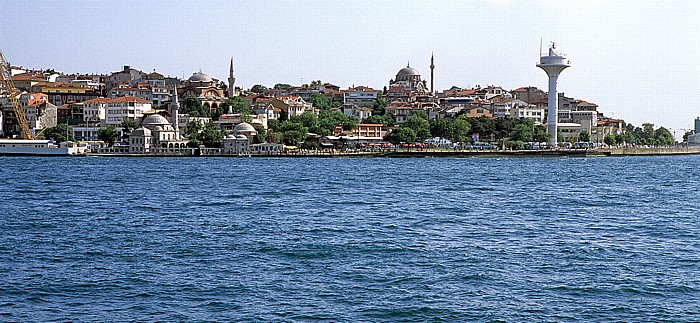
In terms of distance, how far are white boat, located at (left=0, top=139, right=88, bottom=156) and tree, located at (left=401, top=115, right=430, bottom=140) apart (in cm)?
2691

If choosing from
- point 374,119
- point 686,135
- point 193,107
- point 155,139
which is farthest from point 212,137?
point 686,135

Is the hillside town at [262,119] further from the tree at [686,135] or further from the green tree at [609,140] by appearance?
the tree at [686,135]

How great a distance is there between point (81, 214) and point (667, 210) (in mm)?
14804

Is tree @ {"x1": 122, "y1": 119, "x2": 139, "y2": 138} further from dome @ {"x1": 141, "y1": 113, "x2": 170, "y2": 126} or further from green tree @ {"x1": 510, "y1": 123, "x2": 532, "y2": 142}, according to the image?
green tree @ {"x1": 510, "y1": 123, "x2": 532, "y2": 142}

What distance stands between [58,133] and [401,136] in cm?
2794

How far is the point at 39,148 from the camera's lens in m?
68.4

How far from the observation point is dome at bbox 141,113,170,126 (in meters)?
70.1

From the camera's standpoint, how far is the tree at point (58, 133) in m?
71.2

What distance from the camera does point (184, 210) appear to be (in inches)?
882

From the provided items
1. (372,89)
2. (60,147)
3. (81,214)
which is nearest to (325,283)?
(81,214)

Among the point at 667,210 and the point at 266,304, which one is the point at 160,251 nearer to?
the point at 266,304

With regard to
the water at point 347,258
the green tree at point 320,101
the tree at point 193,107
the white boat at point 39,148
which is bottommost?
the water at point 347,258

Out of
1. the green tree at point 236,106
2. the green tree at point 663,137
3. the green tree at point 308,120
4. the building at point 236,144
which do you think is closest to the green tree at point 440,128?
the green tree at point 308,120

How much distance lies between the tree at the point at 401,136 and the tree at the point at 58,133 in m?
26.2
